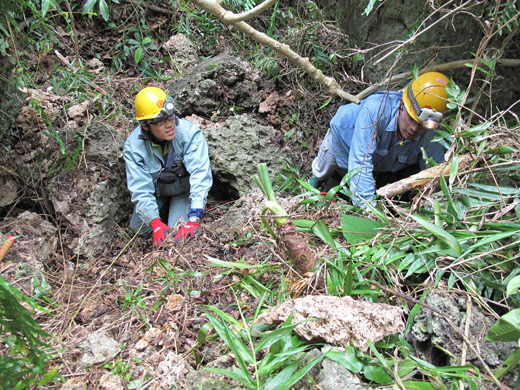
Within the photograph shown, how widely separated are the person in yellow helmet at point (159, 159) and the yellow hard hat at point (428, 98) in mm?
1916

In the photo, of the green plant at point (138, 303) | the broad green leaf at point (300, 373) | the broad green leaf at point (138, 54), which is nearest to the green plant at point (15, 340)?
the green plant at point (138, 303)

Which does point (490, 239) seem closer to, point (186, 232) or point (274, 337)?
point (274, 337)

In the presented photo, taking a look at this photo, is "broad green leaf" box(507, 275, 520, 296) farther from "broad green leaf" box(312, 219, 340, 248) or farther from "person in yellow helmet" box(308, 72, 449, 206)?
"person in yellow helmet" box(308, 72, 449, 206)

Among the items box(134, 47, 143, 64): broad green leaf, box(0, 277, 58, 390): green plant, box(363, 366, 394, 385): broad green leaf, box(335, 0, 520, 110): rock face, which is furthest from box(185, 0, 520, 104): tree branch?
box(0, 277, 58, 390): green plant

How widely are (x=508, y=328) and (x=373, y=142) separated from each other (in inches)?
79.0

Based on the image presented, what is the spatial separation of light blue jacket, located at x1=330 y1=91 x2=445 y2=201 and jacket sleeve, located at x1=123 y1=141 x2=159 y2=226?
186 cm

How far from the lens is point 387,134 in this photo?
3127 mm

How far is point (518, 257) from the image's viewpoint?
162 centimetres

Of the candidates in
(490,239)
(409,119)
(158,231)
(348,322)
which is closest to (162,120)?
(158,231)

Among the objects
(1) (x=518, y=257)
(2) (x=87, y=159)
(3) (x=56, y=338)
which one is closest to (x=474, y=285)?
(1) (x=518, y=257)

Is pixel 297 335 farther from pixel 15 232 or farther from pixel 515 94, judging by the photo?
pixel 515 94

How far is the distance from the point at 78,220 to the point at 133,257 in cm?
64

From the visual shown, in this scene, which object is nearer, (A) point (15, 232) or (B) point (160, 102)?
(A) point (15, 232)

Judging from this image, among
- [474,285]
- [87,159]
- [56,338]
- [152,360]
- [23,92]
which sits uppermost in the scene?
[23,92]
